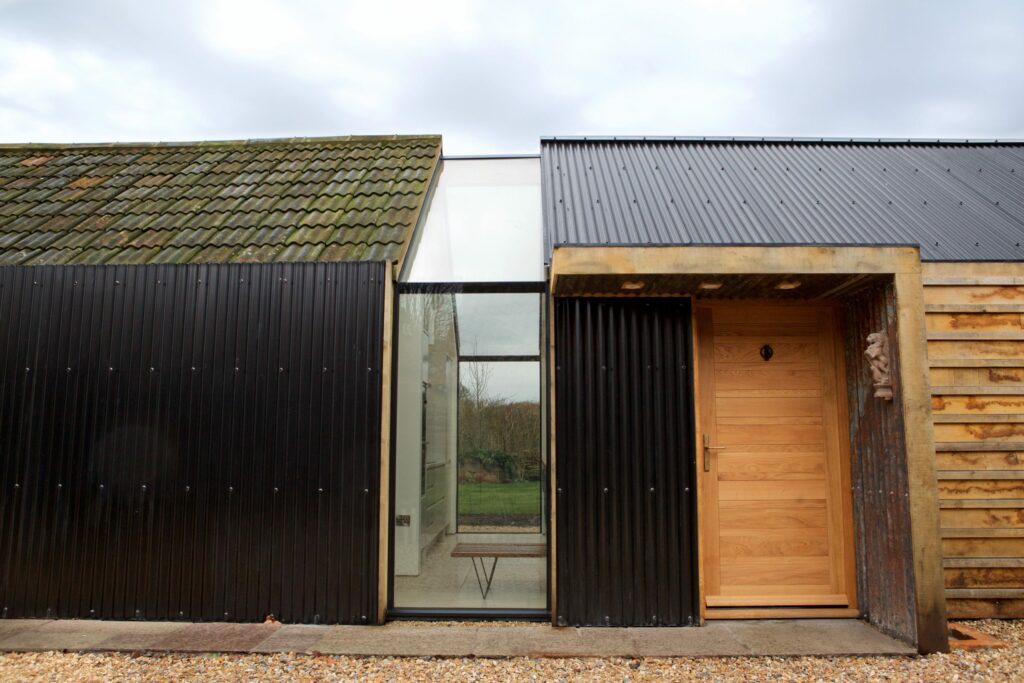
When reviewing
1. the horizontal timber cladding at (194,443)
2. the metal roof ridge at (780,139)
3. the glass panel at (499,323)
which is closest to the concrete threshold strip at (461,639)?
the horizontal timber cladding at (194,443)

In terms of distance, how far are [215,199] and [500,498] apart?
435cm

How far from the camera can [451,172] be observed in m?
6.63

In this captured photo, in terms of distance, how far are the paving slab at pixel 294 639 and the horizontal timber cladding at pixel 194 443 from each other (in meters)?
0.11

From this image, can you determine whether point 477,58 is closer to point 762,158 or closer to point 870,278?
point 762,158

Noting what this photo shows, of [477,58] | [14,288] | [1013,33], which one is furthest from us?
[477,58]

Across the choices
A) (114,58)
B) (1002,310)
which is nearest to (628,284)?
(1002,310)

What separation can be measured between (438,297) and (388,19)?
17.1 ft

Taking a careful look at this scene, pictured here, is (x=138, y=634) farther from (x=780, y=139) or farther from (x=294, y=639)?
(x=780, y=139)

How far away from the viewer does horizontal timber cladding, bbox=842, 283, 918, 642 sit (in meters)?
4.01

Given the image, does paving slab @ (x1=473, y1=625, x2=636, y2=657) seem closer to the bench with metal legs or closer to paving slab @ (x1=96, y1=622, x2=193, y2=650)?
the bench with metal legs

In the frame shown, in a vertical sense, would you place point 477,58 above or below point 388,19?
above

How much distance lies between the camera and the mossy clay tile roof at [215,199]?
5.19m

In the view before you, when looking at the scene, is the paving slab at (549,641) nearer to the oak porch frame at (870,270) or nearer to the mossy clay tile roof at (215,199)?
the oak porch frame at (870,270)

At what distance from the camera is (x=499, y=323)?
4902mm
